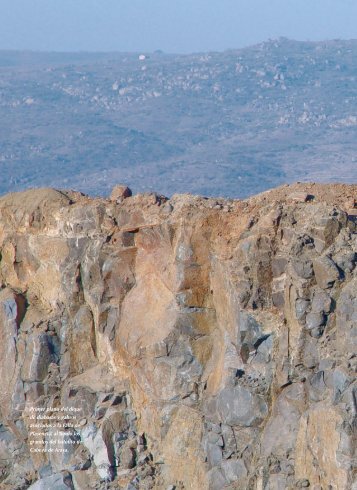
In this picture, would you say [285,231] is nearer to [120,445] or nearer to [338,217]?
[338,217]

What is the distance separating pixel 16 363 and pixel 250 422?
218 inches

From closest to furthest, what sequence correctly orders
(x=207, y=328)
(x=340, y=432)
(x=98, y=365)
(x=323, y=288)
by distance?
(x=340, y=432) < (x=323, y=288) < (x=207, y=328) < (x=98, y=365)

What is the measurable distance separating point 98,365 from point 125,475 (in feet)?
7.66

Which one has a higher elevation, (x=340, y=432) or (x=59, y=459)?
(x=340, y=432)

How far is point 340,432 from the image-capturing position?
17.6 metres

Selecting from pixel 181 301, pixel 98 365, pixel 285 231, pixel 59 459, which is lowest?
pixel 59 459

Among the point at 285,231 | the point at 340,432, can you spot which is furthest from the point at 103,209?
the point at 340,432

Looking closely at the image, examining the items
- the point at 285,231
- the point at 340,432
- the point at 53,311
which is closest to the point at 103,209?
the point at 53,311

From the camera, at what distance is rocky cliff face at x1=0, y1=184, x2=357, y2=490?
19.0 m

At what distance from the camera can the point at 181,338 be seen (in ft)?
69.6

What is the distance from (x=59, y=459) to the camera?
22312 millimetres

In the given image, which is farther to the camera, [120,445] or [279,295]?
[120,445]

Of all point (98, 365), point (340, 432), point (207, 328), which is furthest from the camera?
point (98, 365)

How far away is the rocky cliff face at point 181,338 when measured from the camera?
19031mm
